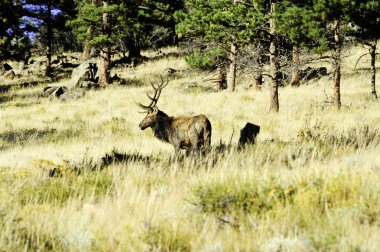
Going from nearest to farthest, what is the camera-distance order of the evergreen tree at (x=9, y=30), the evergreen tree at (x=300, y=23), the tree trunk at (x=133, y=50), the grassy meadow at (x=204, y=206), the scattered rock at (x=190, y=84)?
1. the grassy meadow at (x=204, y=206)
2. the evergreen tree at (x=300, y=23)
3. the evergreen tree at (x=9, y=30)
4. the scattered rock at (x=190, y=84)
5. the tree trunk at (x=133, y=50)

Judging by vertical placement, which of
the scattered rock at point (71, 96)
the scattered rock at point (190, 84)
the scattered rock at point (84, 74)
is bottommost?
the scattered rock at point (71, 96)

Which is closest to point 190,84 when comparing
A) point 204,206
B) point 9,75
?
point 9,75

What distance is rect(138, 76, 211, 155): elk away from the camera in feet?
25.3

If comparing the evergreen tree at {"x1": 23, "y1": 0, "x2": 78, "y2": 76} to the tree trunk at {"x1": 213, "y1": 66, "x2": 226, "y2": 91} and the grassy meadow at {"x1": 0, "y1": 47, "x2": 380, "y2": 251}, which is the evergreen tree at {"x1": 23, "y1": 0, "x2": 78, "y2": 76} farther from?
the grassy meadow at {"x1": 0, "y1": 47, "x2": 380, "y2": 251}

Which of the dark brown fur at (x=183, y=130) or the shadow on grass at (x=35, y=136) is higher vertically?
the dark brown fur at (x=183, y=130)

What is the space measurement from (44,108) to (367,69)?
747 inches

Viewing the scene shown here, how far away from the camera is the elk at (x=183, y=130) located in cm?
771

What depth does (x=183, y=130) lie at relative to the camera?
811 centimetres

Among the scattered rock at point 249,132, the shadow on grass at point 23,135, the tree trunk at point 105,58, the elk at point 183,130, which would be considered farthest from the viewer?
the tree trunk at point 105,58

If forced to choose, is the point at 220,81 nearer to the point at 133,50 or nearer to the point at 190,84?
the point at 190,84

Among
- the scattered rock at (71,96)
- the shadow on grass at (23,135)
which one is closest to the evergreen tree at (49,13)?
the scattered rock at (71,96)

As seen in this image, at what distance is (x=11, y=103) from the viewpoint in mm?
22328

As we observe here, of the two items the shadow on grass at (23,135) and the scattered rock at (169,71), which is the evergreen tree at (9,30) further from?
the shadow on grass at (23,135)

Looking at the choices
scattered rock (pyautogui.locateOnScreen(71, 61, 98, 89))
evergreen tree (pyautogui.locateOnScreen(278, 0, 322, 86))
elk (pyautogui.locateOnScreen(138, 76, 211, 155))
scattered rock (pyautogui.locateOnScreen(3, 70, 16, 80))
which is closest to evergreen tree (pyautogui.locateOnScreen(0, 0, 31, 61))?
scattered rock (pyautogui.locateOnScreen(71, 61, 98, 89))
